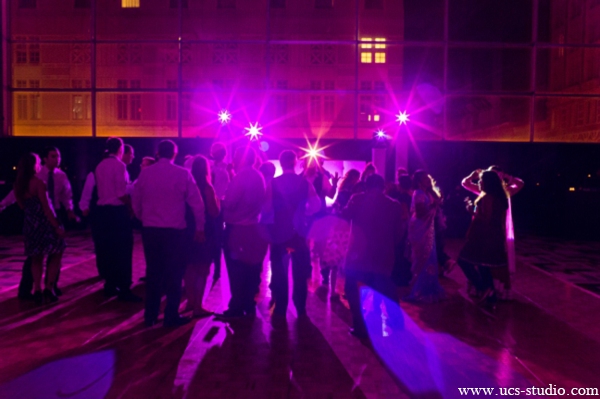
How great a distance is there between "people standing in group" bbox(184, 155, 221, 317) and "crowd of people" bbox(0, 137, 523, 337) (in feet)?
0.04

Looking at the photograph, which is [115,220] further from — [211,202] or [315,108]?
[315,108]

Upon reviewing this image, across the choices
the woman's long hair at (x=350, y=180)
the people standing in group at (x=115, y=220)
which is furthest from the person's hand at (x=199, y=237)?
the woman's long hair at (x=350, y=180)

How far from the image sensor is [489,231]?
755cm

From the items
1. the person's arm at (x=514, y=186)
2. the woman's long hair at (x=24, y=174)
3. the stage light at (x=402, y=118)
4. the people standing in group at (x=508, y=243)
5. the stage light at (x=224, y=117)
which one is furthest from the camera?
the stage light at (x=402, y=118)

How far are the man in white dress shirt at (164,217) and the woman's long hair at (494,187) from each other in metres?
3.53

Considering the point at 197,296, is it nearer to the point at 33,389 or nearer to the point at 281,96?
the point at 33,389

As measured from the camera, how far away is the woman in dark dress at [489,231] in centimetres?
751

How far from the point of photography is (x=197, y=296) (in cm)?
691

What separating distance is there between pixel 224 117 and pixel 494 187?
9.45 m

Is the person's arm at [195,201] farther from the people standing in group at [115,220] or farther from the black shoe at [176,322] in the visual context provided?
the people standing in group at [115,220]

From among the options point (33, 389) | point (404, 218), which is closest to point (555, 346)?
point (404, 218)

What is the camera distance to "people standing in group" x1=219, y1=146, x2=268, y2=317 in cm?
666

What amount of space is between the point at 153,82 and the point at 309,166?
888cm

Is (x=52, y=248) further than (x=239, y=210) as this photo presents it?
Yes
